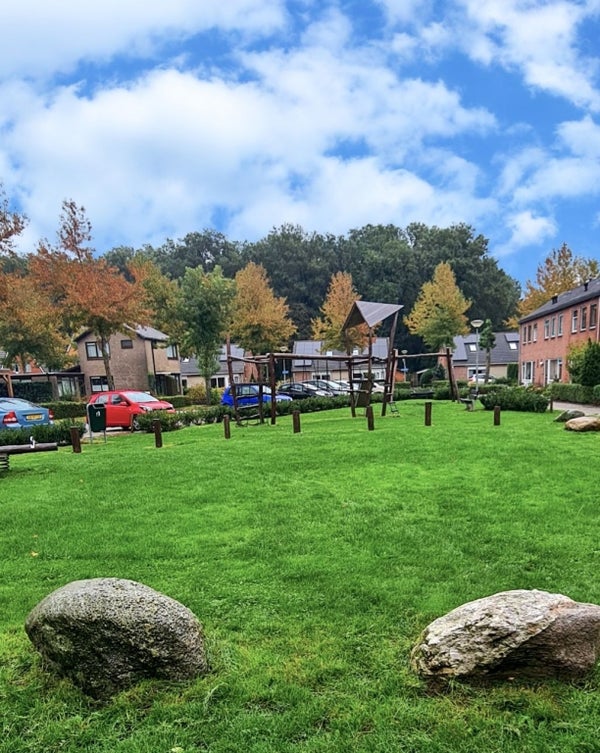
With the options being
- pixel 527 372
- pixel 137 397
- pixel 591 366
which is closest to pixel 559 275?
pixel 527 372

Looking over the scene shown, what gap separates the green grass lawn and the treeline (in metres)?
45.3

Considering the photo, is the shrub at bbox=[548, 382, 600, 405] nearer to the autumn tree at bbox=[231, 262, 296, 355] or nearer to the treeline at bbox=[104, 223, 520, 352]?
the autumn tree at bbox=[231, 262, 296, 355]

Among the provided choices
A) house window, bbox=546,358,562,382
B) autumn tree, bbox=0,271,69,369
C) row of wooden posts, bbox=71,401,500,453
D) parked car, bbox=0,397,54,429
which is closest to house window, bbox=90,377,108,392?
autumn tree, bbox=0,271,69,369

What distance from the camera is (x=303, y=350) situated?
175 feet

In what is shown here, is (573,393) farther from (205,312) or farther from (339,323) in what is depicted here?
(205,312)

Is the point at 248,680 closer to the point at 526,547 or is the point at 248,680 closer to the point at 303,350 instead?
the point at 526,547

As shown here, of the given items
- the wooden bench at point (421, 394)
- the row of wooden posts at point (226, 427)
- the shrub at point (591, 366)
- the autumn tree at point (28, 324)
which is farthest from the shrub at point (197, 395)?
the shrub at point (591, 366)

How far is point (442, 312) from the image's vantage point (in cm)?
4119

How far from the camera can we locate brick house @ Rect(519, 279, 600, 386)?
27.6m

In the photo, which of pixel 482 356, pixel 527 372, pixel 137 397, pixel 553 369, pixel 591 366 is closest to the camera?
pixel 137 397

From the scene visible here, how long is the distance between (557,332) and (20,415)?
31507 millimetres

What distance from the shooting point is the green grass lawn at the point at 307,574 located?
2.55 metres

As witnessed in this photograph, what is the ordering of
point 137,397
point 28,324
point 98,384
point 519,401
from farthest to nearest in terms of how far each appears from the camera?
point 98,384 < point 28,324 < point 137,397 < point 519,401

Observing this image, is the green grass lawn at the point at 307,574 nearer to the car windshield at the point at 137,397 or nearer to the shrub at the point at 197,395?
the car windshield at the point at 137,397
